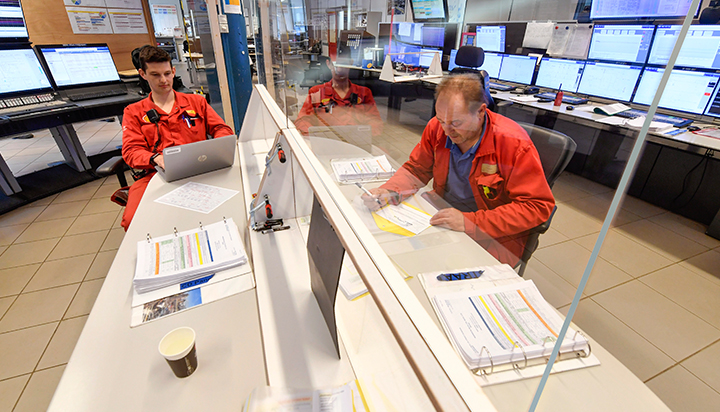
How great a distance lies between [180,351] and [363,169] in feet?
2.70

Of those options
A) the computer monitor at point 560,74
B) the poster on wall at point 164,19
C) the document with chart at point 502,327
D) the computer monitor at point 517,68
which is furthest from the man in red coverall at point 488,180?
the poster on wall at point 164,19

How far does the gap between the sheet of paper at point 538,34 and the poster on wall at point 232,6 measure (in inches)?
90.6

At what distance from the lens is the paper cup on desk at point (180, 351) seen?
817 mm

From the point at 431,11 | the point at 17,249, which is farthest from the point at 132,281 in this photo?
the point at 17,249

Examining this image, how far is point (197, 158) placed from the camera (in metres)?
1.79

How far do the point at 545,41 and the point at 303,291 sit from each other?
315 centimetres

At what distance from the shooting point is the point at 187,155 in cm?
174

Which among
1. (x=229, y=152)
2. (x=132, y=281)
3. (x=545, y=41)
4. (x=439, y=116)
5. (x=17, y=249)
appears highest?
(x=545, y=41)

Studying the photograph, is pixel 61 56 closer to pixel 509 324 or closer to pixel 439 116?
pixel 439 116

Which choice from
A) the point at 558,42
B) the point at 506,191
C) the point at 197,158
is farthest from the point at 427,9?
the point at 558,42

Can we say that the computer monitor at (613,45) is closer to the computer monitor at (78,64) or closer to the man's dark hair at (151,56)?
the man's dark hair at (151,56)

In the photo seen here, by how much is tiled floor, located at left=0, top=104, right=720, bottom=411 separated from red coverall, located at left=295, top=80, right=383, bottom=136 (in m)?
→ 0.20

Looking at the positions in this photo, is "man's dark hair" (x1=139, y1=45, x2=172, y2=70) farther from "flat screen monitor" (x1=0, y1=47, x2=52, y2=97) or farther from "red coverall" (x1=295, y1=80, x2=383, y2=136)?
"flat screen monitor" (x1=0, y1=47, x2=52, y2=97)

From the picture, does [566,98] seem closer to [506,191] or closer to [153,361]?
[506,191]
